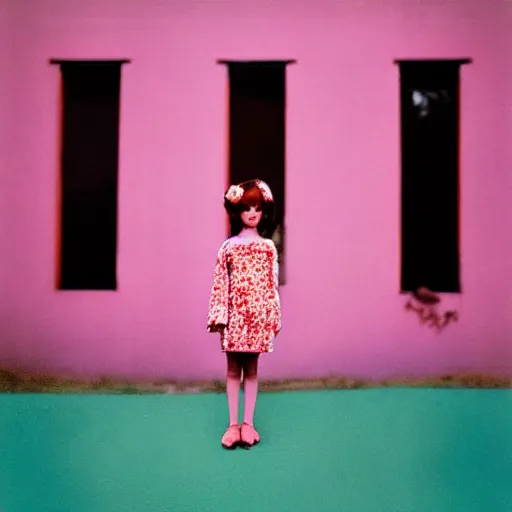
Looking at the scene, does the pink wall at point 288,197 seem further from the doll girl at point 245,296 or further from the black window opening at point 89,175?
the doll girl at point 245,296

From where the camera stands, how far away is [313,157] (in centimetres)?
364

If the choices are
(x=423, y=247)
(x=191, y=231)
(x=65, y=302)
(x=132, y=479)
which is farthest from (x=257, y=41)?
(x=132, y=479)

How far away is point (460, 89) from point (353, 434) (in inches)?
97.3

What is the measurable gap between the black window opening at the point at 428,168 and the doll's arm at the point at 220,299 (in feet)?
5.31

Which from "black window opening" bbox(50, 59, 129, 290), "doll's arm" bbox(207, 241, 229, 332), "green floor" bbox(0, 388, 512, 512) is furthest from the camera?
"black window opening" bbox(50, 59, 129, 290)

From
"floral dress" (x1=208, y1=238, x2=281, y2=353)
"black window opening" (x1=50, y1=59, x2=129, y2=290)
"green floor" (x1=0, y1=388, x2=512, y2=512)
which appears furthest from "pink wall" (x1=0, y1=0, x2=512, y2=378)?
"floral dress" (x1=208, y1=238, x2=281, y2=353)

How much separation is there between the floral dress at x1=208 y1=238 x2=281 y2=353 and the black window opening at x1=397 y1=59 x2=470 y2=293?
1435 millimetres

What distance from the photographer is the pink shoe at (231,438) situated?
2.63 metres

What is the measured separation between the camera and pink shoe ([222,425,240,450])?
263 cm

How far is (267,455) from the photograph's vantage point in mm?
2562

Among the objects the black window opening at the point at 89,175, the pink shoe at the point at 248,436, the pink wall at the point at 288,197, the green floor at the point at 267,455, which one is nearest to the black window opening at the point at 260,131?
the pink wall at the point at 288,197

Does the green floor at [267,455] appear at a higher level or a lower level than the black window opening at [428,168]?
lower

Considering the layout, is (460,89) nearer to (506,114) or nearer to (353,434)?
(506,114)

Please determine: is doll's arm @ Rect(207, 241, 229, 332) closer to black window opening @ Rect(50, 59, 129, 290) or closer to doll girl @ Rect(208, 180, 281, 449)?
doll girl @ Rect(208, 180, 281, 449)
